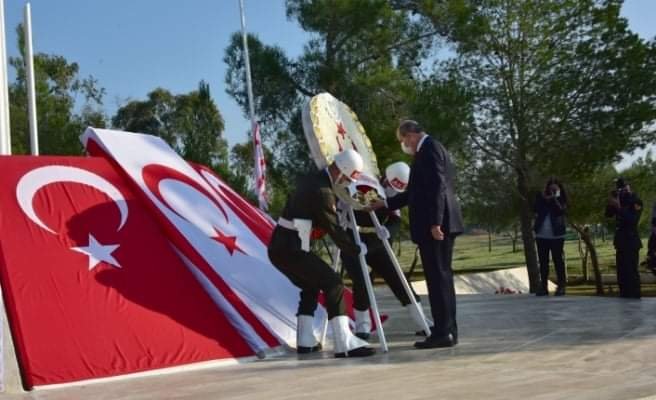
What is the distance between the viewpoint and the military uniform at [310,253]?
652 centimetres

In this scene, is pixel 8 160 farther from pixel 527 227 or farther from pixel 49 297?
pixel 527 227

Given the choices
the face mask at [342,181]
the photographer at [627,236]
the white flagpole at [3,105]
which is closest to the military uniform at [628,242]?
the photographer at [627,236]

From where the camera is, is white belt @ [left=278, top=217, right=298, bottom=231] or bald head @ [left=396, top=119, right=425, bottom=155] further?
bald head @ [left=396, top=119, right=425, bottom=155]

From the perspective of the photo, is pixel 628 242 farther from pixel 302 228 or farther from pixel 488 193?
pixel 488 193

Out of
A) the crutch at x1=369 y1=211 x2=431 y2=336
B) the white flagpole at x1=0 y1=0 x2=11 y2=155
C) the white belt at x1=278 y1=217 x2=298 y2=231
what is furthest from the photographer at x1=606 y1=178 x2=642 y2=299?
the white flagpole at x1=0 y1=0 x2=11 y2=155

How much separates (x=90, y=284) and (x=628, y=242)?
275 inches

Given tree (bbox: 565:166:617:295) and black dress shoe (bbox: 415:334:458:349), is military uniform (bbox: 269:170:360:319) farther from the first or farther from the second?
tree (bbox: 565:166:617:295)

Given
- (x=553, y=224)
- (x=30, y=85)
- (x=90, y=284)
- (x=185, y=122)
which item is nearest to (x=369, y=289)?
(x=90, y=284)

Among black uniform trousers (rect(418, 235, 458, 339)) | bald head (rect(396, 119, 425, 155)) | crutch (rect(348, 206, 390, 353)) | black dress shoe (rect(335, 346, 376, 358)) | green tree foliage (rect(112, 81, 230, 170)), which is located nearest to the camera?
black dress shoe (rect(335, 346, 376, 358))

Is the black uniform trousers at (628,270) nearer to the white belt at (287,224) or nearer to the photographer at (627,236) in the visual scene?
the photographer at (627,236)

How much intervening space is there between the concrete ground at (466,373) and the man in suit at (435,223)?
0.24 meters

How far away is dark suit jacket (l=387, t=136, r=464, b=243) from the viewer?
6668 mm

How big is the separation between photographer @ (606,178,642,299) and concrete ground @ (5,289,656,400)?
2776mm

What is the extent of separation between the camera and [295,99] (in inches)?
963
